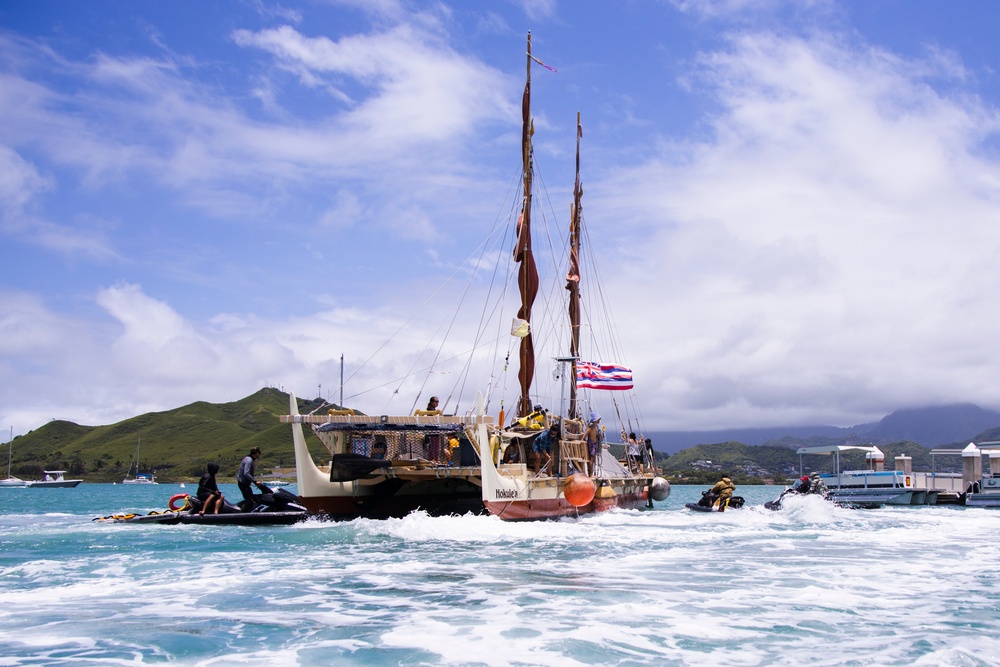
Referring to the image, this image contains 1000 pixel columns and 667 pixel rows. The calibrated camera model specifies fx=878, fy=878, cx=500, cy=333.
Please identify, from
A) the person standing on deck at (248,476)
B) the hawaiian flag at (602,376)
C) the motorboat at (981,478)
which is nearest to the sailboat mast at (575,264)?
the hawaiian flag at (602,376)

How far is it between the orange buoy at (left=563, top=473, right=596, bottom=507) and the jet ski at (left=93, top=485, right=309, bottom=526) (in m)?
8.42

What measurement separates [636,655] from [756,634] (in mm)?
1861

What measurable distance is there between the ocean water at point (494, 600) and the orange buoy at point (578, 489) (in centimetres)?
596

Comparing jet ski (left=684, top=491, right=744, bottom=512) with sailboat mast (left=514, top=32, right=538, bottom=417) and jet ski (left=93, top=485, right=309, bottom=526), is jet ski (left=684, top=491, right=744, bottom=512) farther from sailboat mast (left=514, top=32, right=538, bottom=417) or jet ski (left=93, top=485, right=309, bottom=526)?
jet ski (left=93, top=485, right=309, bottom=526)

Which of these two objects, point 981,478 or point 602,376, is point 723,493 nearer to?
point 602,376

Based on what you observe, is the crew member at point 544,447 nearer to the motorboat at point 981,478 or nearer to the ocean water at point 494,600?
the ocean water at point 494,600

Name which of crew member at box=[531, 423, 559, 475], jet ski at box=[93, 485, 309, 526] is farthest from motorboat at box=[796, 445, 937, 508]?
jet ski at box=[93, 485, 309, 526]

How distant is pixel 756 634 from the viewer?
33.7 ft

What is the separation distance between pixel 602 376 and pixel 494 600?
25231 millimetres

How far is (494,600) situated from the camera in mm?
12359

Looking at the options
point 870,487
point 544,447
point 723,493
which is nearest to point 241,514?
point 544,447

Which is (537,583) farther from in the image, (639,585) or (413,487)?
(413,487)

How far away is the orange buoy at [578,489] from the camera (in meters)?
28.7

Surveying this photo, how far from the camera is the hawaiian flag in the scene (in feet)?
120
